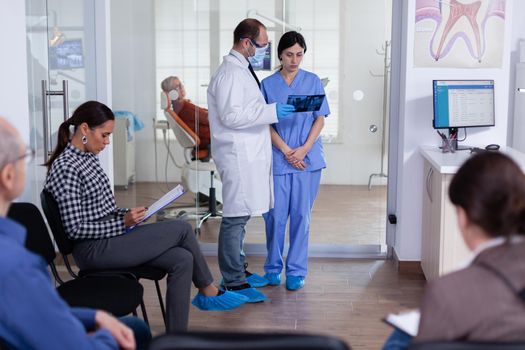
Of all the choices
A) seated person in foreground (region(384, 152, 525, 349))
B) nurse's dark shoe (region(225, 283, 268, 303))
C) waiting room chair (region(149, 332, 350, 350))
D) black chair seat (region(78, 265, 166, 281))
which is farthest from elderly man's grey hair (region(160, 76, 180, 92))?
waiting room chair (region(149, 332, 350, 350))

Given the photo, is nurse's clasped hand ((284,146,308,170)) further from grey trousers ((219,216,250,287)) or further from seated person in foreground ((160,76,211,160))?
seated person in foreground ((160,76,211,160))

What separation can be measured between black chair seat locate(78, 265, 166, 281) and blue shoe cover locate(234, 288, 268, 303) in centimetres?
89

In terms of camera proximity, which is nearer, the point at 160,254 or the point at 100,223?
the point at 100,223

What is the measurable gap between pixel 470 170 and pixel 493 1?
118 inches

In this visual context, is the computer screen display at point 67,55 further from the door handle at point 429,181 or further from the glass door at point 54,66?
the door handle at point 429,181

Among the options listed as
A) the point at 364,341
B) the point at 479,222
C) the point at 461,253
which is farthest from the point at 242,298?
the point at 479,222

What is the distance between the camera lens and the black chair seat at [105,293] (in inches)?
101

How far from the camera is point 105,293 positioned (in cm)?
262

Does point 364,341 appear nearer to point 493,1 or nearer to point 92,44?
point 493,1

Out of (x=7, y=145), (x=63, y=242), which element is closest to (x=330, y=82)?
(x=63, y=242)

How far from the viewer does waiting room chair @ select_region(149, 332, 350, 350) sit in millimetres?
1289

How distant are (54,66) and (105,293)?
1.84 meters

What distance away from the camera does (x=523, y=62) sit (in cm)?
578

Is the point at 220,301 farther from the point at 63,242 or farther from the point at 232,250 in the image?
the point at 63,242
